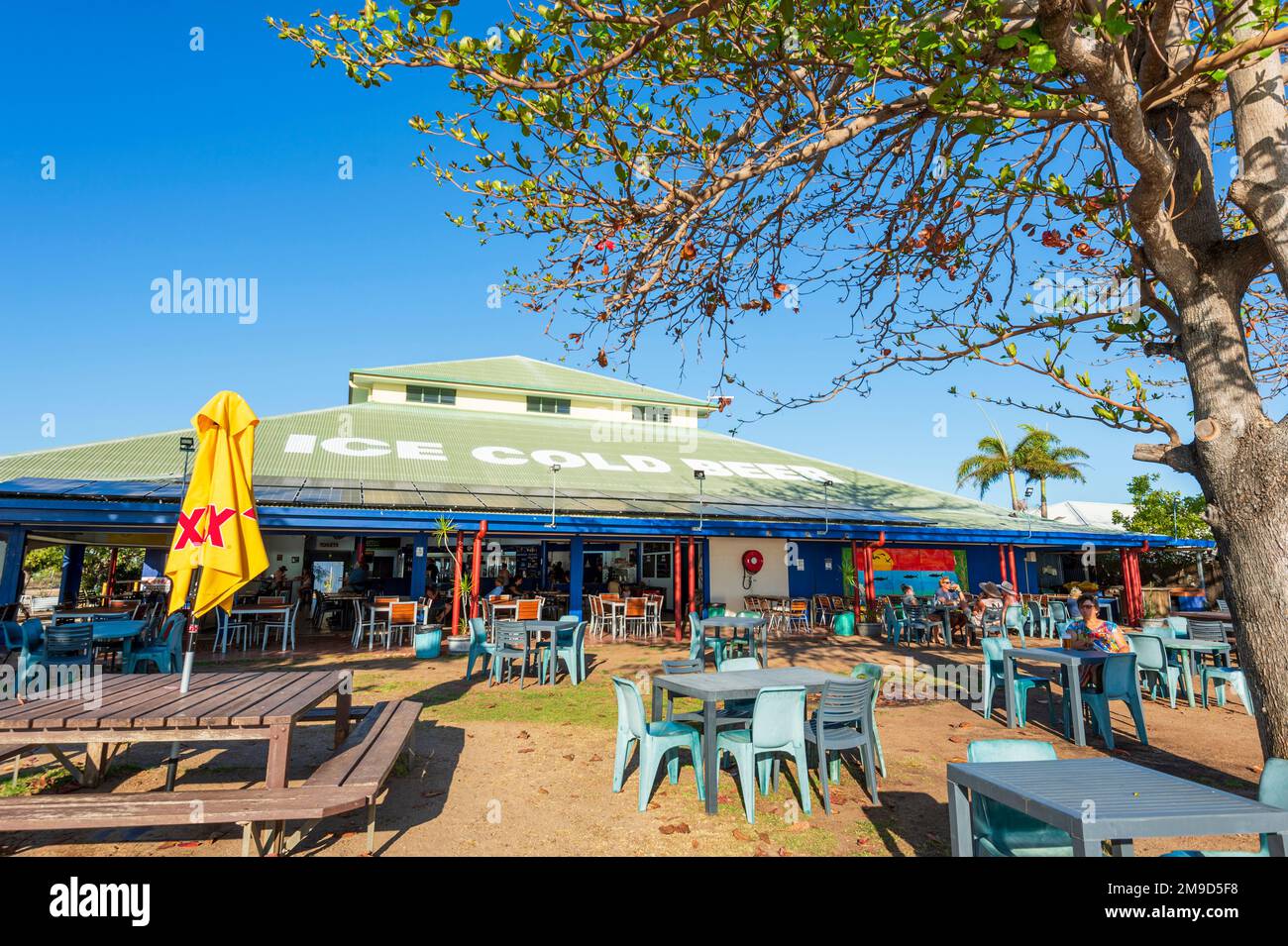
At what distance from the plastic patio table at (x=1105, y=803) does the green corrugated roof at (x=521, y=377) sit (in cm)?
2199

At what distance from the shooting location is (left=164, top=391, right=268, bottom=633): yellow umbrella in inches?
164

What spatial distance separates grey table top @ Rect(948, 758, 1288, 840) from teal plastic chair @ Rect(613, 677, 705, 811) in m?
2.47

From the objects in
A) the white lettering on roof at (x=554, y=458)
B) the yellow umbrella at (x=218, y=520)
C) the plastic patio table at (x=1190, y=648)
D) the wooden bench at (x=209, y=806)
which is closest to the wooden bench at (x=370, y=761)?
the wooden bench at (x=209, y=806)

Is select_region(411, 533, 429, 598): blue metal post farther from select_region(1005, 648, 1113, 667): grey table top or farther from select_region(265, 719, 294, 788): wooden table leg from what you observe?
select_region(1005, 648, 1113, 667): grey table top

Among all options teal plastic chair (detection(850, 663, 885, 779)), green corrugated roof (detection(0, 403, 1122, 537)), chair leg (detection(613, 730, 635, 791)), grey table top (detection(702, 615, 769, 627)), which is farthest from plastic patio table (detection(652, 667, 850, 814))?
green corrugated roof (detection(0, 403, 1122, 537))

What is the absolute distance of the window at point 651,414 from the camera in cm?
2734

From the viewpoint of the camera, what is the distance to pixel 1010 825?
3.30 m

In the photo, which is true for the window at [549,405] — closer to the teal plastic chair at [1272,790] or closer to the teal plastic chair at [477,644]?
the teal plastic chair at [477,644]

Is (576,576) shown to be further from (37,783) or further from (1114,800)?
(1114,800)

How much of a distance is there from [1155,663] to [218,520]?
35.3ft
